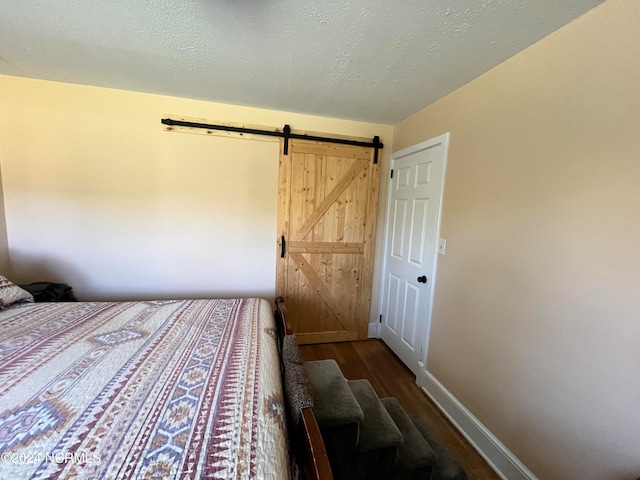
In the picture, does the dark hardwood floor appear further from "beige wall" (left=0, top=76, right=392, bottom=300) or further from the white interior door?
"beige wall" (left=0, top=76, right=392, bottom=300)

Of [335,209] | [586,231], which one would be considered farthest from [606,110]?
[335,209]

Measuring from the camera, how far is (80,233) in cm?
226

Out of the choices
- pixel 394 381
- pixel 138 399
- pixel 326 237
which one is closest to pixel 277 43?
pixel 326 237

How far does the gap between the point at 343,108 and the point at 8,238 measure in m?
3.15

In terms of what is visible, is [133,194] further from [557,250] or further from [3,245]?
[557,250]

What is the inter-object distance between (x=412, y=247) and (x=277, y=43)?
192 cm

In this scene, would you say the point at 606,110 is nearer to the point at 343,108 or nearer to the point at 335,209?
the point at 343,108

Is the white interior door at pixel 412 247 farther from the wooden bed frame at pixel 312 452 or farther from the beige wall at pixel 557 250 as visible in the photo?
the wooden bed frame at pixel 312 452

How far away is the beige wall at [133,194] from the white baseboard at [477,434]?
5.76 feet

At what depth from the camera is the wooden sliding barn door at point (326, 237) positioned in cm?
263

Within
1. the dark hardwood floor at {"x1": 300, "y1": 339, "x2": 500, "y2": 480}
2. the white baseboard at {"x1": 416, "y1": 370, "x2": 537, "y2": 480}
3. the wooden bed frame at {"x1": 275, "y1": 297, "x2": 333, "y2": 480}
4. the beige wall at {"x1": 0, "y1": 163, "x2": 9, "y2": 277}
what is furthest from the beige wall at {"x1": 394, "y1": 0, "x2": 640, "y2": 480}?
the beige wall at {"x1": 0, "y1": 163, "x2": 9, "y2": 277}

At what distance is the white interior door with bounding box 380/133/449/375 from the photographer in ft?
7.04

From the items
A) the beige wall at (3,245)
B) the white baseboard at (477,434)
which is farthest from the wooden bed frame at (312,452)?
the beige wall at (3,245)

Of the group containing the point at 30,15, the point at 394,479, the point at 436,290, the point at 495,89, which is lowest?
the point at 394,479
